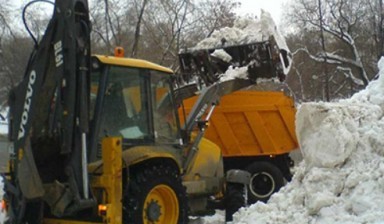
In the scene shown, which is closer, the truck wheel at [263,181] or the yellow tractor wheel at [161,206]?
the yellow tractor wheel at [161,206]

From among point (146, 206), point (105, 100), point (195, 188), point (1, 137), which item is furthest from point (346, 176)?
point (1, 137)

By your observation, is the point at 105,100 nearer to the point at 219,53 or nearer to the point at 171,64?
the point at 219,53

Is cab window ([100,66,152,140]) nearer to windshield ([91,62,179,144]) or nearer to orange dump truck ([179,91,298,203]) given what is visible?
windshield ([91,62,179,144])

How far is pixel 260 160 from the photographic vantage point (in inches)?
460

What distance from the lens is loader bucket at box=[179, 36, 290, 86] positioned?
Answer: 11079mm

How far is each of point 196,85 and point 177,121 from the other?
316 cm

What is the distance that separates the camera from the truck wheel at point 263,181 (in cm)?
1132

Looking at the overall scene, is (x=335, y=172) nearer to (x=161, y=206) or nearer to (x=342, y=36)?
(x=161, y=206)

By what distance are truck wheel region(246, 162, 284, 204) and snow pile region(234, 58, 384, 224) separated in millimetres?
2882

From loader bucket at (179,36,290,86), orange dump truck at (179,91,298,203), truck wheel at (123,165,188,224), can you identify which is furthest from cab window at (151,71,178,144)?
orange dump truck at (179,91,298,203)

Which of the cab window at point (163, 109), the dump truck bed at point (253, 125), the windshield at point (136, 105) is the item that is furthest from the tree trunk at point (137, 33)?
the windshield at point (136, 105)

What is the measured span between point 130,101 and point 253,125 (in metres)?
4.99

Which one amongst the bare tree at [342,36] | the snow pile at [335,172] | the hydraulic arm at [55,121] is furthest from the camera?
the bare tree at [342,36]

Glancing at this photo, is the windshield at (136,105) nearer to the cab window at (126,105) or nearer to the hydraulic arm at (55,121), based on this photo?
the cab window at (126,105)
